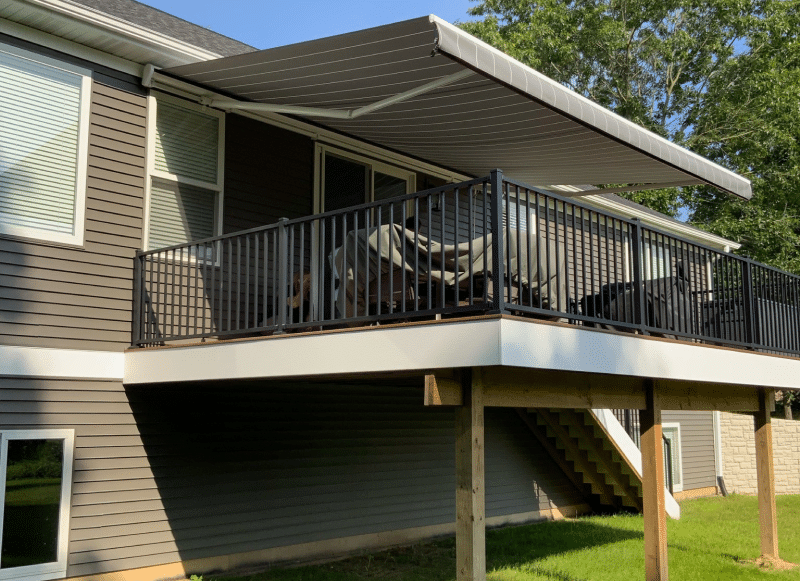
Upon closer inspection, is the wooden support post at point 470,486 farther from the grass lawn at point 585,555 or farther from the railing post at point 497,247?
the grass lawn at point 585,555

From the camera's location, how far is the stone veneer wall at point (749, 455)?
1627 cm

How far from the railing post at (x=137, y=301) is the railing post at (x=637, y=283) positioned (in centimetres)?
426

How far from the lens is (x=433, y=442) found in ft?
34.8

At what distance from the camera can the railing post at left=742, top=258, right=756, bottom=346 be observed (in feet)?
28.4

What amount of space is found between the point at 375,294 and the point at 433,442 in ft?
15.3

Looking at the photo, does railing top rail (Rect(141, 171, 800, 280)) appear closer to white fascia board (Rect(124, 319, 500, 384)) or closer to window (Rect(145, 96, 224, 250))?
window (Rect(145, 96, 224, 250))

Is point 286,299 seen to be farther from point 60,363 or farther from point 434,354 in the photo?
point 60,363

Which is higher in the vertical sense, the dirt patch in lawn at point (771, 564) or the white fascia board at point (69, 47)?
the white fascia board at point (69, 47)

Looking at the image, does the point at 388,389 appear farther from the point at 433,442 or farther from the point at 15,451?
the point at 15,451

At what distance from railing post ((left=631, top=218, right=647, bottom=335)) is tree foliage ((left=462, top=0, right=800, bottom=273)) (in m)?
17.3

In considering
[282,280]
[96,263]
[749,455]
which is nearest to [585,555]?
[282,280]

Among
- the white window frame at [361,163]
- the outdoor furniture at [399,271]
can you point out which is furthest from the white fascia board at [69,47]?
the outdoor furniture at [399,271]

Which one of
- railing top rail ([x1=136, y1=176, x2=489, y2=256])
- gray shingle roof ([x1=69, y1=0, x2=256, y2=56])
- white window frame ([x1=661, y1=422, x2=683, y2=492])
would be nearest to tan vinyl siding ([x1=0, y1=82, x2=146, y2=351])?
railing top rail ([x1=136, y1=176, x2=489, y2=256])

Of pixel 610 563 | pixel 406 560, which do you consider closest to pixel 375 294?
pixel 406 560
